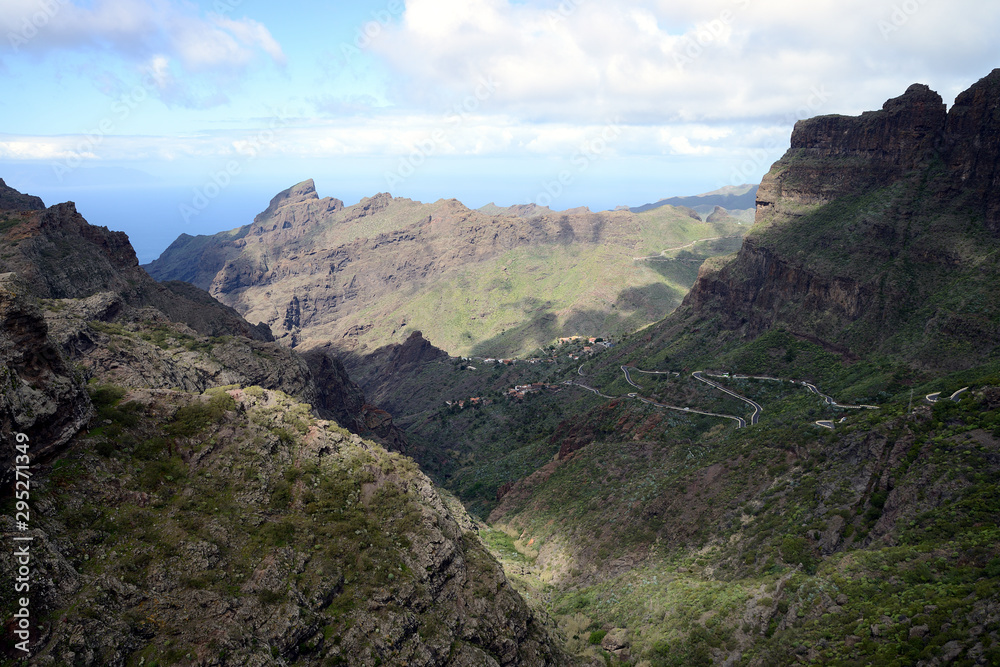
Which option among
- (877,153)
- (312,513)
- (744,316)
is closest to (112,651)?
(312,513)

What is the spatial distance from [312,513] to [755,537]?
34.5 meters

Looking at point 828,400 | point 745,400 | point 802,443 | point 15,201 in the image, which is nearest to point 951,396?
point 802,443

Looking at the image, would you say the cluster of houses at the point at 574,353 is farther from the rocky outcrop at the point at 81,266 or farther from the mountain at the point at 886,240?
the rocky outcrop at the point at 81,266

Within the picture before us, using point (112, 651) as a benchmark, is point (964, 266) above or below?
above

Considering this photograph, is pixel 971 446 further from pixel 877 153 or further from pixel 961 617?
pixel 877 153

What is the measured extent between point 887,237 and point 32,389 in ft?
322

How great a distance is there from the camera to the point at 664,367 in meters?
105

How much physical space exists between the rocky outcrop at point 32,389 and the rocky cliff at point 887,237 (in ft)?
257

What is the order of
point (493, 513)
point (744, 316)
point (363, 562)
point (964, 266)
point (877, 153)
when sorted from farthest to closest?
point (744, 316)
point (877, 153)
point (493, 513)
point (964, 266)
point (363, 562)

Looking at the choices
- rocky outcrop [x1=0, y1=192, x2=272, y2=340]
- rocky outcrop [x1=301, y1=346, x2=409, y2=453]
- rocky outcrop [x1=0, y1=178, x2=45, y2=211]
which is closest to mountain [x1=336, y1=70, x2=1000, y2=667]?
rocky outcrop [x1=301, y1=346, x2=409, y2=453]

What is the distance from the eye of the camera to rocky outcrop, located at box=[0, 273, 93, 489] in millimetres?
26391

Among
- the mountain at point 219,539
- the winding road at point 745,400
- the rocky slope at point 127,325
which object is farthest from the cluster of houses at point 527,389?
the mountain at point 219,539

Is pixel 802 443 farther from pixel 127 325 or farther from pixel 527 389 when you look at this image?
pixel 527 389

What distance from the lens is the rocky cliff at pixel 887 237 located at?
69.2 m
